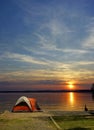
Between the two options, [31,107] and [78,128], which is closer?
[78,128]

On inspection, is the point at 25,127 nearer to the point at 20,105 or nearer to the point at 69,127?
the point at 69,127

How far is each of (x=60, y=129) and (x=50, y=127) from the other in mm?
1472

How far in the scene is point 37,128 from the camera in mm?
21344

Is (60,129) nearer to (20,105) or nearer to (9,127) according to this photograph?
(9,127)

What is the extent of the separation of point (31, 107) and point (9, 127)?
62.6 feet

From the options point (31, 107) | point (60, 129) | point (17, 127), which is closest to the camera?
point (60, 129)

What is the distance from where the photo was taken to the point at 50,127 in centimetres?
2175

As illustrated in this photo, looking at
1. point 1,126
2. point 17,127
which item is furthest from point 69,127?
point 1,126

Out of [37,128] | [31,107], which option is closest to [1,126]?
[37,128]

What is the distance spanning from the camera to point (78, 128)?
69.0 feet

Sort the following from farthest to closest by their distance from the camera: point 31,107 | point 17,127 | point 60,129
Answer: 1. point 31,107
2. point 17,127
3. point 60,129

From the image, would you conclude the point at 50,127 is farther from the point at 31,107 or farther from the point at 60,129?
the point at 31,107

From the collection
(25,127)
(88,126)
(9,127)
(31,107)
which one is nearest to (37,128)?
(25,127)

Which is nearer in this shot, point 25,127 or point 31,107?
point 25,127
